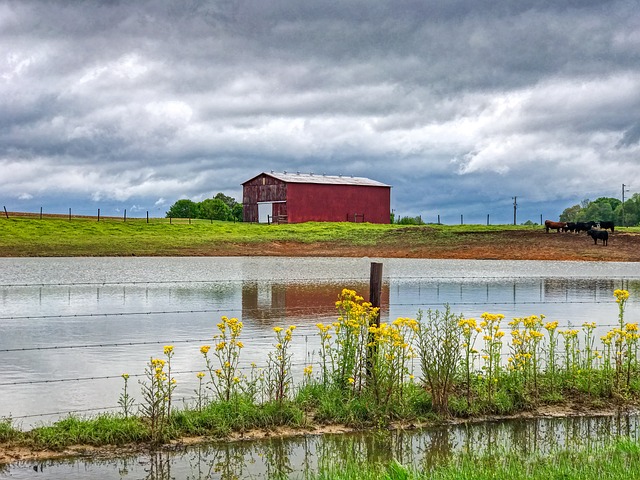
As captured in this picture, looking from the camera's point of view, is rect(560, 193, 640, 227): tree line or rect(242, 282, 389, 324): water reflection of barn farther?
rect(560, 193, 640, 227): tree line

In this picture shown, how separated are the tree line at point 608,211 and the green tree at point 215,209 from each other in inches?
2730

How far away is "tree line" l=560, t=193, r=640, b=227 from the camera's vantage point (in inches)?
5925

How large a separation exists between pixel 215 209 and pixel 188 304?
113 meters

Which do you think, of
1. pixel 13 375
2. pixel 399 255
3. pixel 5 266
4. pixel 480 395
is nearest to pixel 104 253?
pixel 5 266

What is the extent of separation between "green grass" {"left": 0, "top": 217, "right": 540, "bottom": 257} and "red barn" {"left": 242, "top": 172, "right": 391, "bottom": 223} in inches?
448

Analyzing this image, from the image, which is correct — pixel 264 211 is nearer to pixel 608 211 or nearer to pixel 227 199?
pixel 227 199

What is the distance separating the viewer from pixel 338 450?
9219 millimetres

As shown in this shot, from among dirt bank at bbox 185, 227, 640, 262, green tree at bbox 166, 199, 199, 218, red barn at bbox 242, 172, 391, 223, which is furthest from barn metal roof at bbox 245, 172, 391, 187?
green tree at bbox 166, 199, 199, 218

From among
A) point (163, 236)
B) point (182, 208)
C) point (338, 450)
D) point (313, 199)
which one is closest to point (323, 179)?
point (313, 199)

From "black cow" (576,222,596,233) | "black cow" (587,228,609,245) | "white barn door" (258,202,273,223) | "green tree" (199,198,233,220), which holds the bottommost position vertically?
"black cow" (587,228,609,245)

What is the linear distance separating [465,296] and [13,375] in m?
17.5

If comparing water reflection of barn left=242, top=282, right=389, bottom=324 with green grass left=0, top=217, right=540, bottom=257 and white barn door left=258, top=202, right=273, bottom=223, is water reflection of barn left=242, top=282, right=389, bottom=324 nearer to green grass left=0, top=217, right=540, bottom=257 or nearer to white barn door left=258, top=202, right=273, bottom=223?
green grass left=0, top=217, right=540, bottom=257

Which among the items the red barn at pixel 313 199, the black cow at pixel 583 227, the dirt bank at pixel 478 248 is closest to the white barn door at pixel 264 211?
the red barn at pixel 313 199

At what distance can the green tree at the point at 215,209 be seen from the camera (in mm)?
134000
